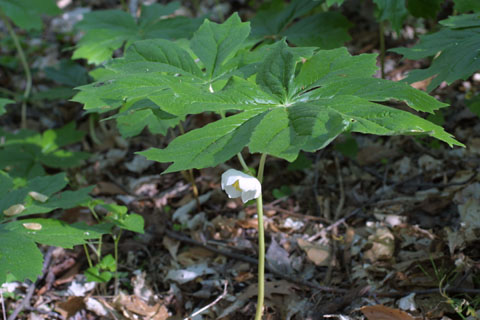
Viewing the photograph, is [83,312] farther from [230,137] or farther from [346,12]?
[346,12]

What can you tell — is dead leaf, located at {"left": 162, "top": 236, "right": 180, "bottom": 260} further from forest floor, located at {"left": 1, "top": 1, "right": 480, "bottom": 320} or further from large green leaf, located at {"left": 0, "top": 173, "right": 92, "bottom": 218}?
large green leaf, located at {"left": 0, "top": 173, "right": 92, "bottom": 218}

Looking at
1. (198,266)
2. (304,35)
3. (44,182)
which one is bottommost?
(198,266)

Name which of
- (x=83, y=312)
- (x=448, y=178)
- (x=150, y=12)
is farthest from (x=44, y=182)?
(x=448, y=178)

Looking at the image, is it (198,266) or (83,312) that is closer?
(83,312)

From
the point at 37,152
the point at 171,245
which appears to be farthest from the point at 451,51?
the point at 37,152

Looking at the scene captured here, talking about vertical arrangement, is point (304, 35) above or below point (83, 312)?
above

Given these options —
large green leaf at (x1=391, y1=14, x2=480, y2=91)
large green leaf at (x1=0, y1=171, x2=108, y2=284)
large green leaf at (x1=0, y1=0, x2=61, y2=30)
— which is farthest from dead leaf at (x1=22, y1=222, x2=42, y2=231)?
large green leaf at (x1=0, y1=0, x2=61, y2=30)
